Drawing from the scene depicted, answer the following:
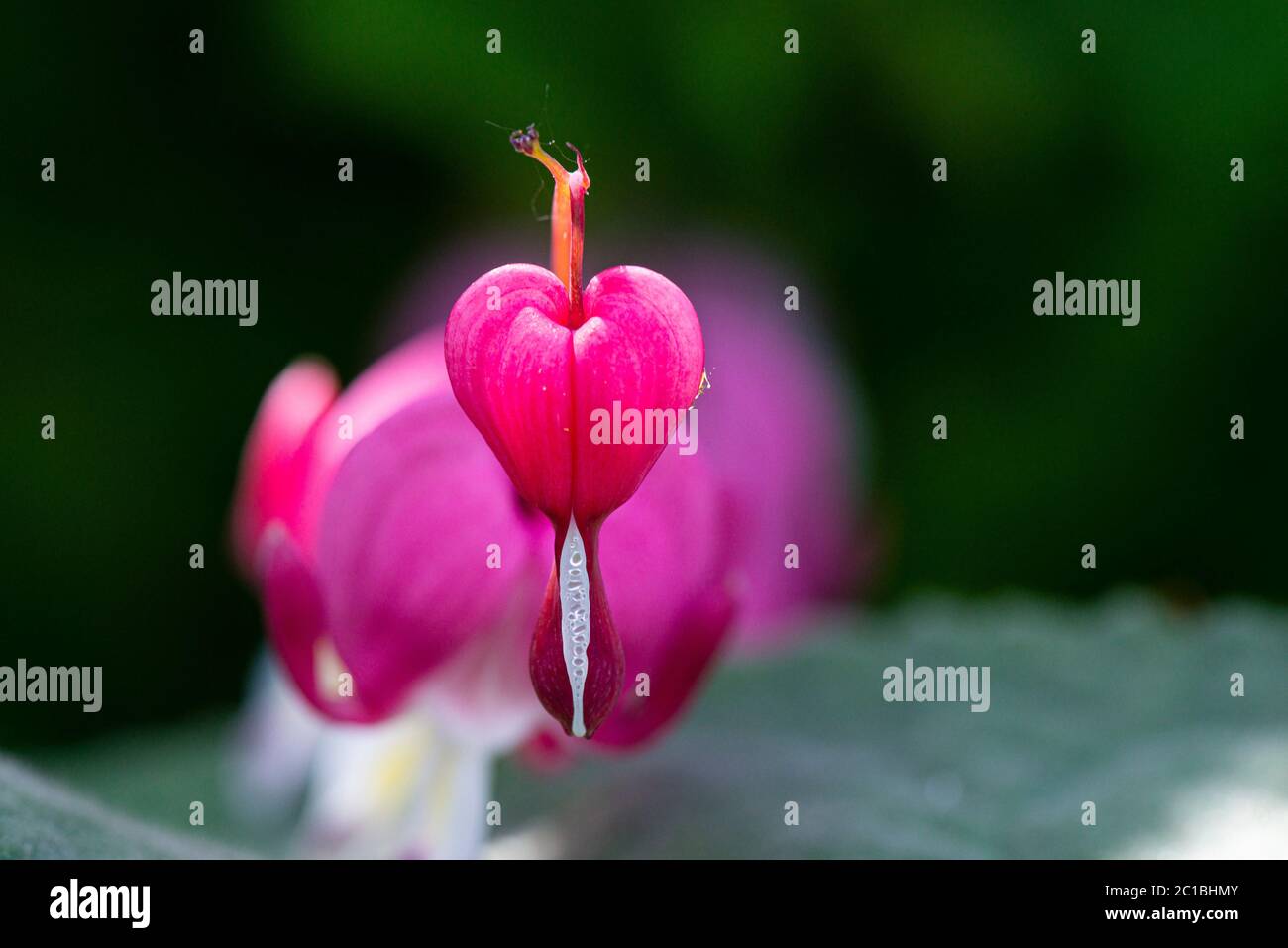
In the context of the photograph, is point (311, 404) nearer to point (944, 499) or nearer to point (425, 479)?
point (425, 479)

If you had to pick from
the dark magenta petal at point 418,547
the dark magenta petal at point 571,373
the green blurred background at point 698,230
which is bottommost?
the dark magenta petal at point 418,547

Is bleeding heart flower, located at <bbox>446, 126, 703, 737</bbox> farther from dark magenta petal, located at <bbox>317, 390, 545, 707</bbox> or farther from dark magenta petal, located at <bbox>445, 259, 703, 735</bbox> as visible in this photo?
dark magenta petal, located at <bbox>317, 390, 545, 707</bbox>

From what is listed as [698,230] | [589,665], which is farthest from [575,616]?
[698,230]

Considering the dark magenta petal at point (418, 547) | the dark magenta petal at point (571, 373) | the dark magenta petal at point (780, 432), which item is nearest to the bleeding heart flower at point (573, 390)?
the dark magenta petal at point (571, 373)

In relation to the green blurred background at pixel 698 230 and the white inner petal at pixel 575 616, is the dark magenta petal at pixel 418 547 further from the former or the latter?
the green blurred background at pixel 698 230

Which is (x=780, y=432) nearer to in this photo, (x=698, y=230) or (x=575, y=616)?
(x=698, y=230)

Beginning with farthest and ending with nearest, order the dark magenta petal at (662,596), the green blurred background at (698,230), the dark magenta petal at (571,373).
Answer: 1. the green blurred background at (698,230)
2. the dark magenta petal at (662,596)
3. the dark magenta petal at (571,373)

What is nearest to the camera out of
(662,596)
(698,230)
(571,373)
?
Answer: (571,373)

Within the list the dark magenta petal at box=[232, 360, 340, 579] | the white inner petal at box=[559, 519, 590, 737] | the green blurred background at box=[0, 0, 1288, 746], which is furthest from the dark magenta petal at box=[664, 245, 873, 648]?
the white inner petal at box=[559, 519, 590, 737]
